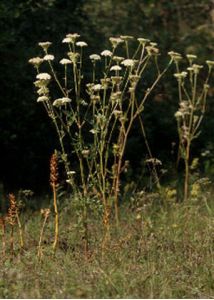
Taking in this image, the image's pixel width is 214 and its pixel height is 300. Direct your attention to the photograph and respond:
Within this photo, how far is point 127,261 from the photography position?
5.09 metres

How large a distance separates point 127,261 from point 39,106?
3876 mm

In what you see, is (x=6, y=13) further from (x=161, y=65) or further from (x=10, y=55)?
(x=161, y=65)

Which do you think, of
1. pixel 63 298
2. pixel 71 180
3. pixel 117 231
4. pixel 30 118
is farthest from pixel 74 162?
pixel 63 298

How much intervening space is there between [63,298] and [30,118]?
14.7 ft

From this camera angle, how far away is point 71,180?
529 centimetres

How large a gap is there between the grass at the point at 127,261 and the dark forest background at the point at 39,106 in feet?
7.34

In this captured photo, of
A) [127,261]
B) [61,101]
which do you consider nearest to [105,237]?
[127,261]

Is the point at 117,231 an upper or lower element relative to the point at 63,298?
lower

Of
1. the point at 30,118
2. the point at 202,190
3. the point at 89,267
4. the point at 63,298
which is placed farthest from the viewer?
the point at 30,118

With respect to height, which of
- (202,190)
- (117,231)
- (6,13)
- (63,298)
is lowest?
(202,190)

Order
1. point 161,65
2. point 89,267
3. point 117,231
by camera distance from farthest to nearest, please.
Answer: point 161,65 < point 117,231 < point 89,267

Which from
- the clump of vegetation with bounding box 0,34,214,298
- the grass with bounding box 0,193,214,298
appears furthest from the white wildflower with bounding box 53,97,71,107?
the grass with bounding box 0,193,214,298

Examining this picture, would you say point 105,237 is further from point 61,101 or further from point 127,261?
point 61,101

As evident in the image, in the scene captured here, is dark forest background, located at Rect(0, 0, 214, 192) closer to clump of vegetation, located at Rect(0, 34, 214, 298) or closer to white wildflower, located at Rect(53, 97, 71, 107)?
clump of vegetation, located at Rect(0, 34, 214, 298)
